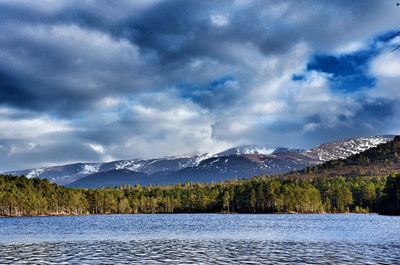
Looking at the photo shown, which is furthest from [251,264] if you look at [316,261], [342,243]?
[342,243]

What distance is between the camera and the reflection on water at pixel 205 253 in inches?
2601

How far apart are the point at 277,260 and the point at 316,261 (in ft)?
16.3

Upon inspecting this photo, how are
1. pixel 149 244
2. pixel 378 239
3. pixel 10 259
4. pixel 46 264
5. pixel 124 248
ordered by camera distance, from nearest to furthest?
pixel 46 264, pixel 10 259, pixel 124 248, pixel 149 244, pixel 378 239

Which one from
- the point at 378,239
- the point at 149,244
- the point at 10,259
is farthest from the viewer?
the point at 378,239

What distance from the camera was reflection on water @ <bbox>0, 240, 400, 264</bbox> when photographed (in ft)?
217

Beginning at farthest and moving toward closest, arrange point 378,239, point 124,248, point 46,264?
1. point 378,239
2. point 124,248
3. point 46,264

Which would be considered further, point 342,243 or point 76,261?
point 342,243

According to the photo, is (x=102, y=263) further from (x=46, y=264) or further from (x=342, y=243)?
(x=342, y=243)

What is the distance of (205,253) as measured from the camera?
247ft

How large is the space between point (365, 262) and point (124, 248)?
126 ft

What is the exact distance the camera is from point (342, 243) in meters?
92.8

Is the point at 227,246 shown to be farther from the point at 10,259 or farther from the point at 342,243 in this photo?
the point at 10,259

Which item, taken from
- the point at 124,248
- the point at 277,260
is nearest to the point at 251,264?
the point at 277,260

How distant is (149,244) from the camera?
9138 centimetres
